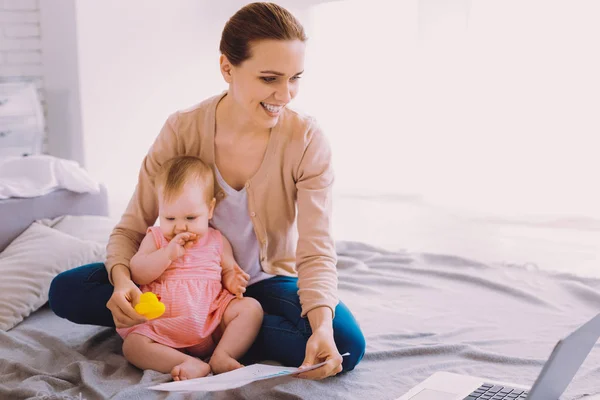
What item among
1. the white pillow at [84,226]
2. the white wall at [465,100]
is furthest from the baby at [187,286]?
the white wall at [465,100]

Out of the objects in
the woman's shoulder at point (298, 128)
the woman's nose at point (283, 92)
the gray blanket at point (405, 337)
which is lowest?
the gray blanket at point (405, 337)

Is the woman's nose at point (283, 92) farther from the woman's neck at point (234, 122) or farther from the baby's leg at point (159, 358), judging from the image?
the baby's leg at point (159, 358)

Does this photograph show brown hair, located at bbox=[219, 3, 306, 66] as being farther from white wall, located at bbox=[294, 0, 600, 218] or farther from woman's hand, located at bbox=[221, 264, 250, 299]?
white wall, located at bbox=[294, 0, 600, 218]

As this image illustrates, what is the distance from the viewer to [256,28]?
167cm

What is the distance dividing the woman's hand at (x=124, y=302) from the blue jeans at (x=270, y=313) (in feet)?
0.43

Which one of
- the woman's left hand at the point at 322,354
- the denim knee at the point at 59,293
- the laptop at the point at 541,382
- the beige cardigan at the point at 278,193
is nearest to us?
the laptop at the point at 541,382

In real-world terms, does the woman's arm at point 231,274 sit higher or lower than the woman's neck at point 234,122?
lower

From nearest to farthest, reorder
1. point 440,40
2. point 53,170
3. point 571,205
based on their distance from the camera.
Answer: point 53,170, point 571,205, point 440,40

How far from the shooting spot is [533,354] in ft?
6.22

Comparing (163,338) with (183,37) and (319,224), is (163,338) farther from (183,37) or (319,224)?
(183,37)

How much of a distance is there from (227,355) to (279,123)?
528 mm

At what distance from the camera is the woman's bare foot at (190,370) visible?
164 centimetres

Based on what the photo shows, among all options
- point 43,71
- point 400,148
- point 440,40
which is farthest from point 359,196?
point 43,71

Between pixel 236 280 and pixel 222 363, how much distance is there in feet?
0.69
